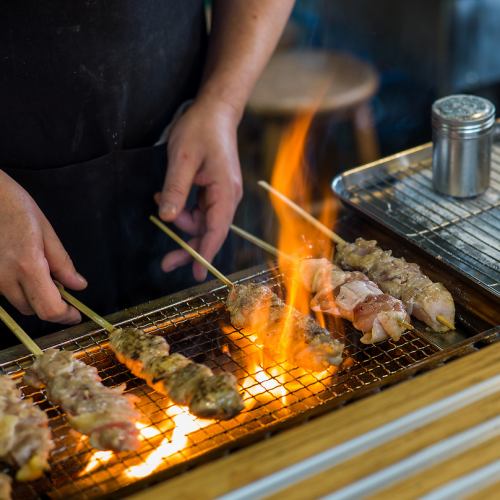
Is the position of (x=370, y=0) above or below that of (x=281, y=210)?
below

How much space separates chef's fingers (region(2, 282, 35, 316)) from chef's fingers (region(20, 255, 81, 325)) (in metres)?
0.06

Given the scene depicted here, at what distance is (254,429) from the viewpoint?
2482 millimetres

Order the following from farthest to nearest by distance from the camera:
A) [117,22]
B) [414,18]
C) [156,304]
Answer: [414,18] → [117,22] → [156,304]

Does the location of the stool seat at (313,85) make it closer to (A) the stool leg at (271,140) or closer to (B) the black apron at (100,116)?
(A) the stool leg at (271,140)

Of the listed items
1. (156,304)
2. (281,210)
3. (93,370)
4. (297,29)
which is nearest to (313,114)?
(297,29)

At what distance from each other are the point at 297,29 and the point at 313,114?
1775mm

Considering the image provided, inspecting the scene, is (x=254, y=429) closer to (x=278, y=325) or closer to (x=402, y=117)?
(x=278, y=325)

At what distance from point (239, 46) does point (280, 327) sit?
1.55m

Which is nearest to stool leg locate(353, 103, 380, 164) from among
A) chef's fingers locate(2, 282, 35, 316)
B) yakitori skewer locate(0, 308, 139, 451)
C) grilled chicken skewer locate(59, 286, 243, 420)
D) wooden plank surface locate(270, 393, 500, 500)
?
chef's fingers locate(2, 282, 35, 316)

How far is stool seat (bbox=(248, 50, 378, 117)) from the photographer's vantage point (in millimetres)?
6707

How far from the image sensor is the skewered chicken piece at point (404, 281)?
2.88 metres

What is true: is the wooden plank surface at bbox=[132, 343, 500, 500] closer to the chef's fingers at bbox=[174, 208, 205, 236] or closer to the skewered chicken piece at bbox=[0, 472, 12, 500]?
the skewered chicken piece at bbox=[0, 472, 12, 500]

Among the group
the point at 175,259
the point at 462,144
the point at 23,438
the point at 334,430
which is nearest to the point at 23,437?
the point at 23,438

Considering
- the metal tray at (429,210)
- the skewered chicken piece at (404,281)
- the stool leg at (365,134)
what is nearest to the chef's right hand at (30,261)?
the skewered chicken piece at (404,281)
